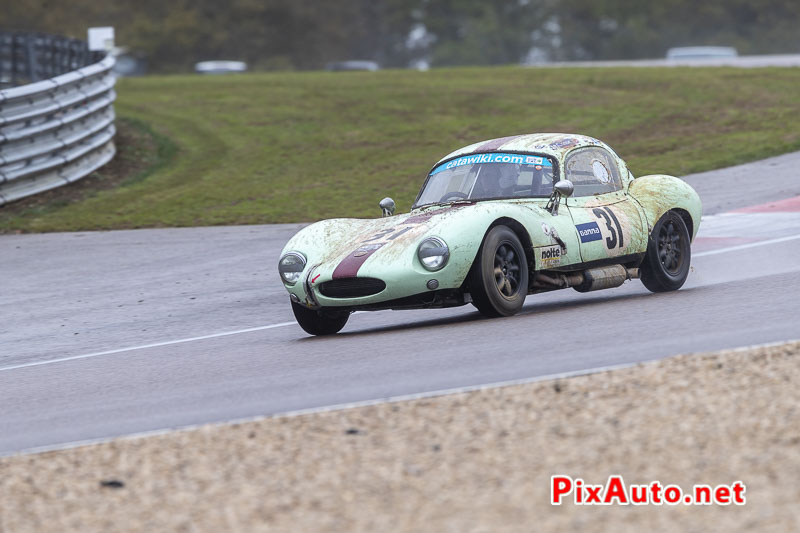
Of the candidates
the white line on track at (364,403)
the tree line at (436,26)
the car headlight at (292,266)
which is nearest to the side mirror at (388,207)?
the car headlight at (292,266)

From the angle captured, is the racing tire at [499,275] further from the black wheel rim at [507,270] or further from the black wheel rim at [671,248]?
the black wheel rim at [671,248]

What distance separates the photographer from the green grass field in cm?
1795

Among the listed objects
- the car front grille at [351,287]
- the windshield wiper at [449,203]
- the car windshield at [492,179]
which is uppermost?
the car windshield at [492,179]

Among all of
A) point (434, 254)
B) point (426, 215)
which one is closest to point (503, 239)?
point (434, 254)

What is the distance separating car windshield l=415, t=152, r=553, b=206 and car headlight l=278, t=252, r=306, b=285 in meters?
1.29

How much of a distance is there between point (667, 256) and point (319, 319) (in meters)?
2.97

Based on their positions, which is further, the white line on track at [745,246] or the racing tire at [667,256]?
the white line on track at [745,246]

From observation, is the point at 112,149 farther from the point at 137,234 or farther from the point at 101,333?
the point at 101,333

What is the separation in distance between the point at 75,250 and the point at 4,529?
422 inches

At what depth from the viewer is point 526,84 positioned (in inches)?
1133

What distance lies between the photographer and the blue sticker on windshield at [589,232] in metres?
9.71

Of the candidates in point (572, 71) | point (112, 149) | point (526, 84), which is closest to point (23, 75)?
point (112, 149)

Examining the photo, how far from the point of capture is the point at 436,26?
77.1m

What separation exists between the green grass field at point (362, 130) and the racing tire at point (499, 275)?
7.28 meters
